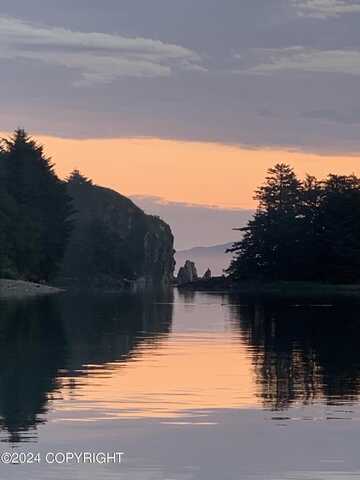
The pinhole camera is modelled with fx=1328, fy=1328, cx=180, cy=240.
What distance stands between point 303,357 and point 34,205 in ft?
288

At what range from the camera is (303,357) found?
2997 centimetres

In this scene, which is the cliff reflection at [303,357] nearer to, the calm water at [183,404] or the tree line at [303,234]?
the calm water at [183,404]

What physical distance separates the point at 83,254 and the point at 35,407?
461ft

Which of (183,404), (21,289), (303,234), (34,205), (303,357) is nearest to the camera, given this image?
(183,404)

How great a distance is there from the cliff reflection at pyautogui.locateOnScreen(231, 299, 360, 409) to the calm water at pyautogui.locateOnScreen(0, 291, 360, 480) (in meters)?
0.05

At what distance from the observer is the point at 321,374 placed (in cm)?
2536

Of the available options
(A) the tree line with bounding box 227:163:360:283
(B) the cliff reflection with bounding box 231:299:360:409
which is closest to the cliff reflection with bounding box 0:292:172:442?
(B) the cliff reflection with bounding box 231:299:360:409

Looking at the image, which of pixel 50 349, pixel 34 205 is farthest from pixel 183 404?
pixel 34 205

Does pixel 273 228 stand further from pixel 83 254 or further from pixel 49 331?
pixel 49 331

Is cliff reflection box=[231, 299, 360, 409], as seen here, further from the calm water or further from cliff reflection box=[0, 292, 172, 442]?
cliff reflection box=[0, 292, 172, 442]

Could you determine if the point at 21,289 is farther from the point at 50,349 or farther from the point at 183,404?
the point at 183,404

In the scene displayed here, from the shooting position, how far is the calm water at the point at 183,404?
584 inches

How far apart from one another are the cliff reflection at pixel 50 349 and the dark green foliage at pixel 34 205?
54642 mm

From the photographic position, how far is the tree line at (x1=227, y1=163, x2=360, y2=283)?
125688 millimetres
